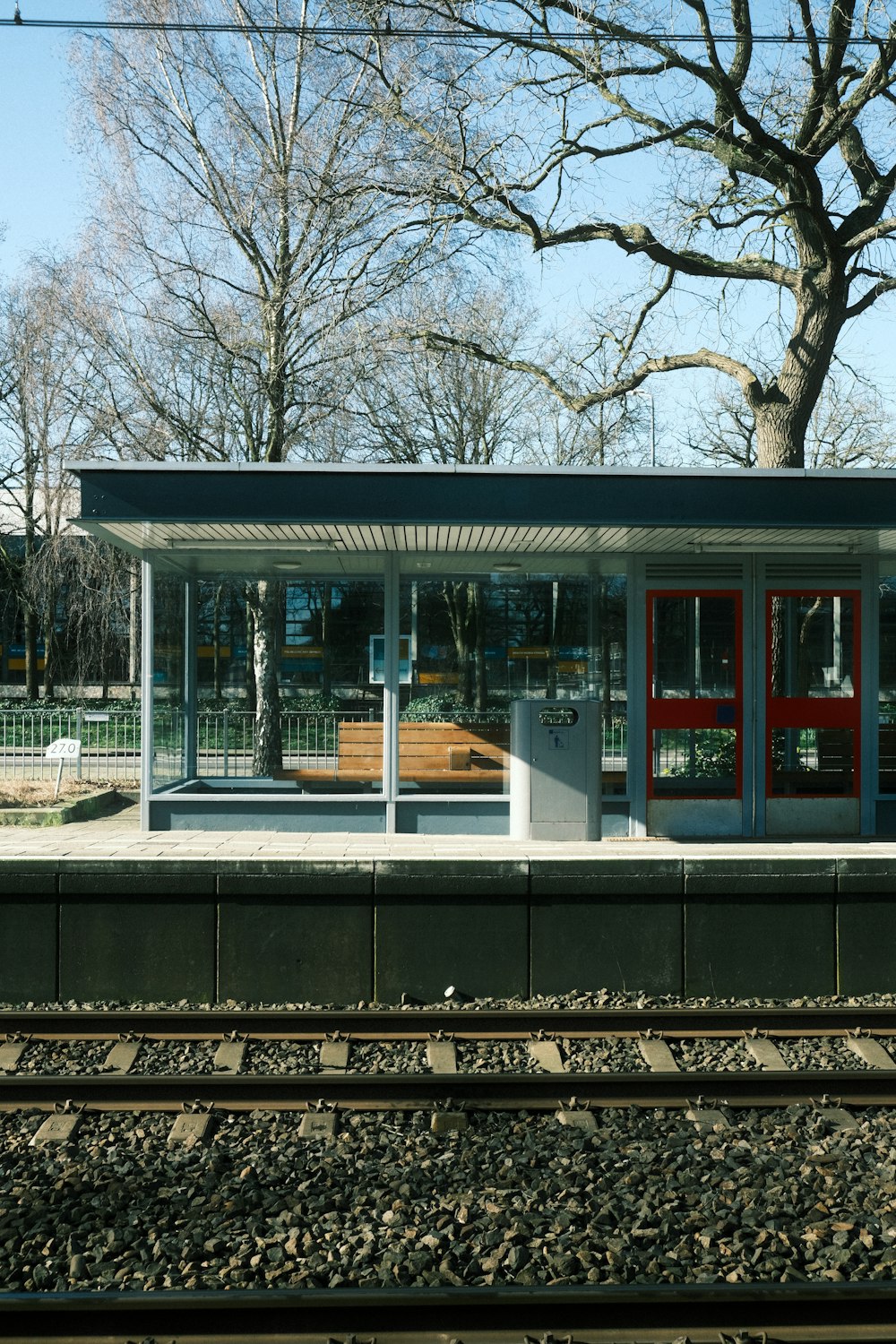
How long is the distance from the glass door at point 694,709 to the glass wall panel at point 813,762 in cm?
42

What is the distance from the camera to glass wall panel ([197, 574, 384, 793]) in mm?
12312

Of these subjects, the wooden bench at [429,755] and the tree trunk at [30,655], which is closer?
the wooden bench at [429,755]

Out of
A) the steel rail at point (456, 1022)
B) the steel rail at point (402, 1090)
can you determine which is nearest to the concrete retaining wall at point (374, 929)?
the steel rail at point (456, 1022)

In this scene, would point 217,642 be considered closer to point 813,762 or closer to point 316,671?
point 316,671

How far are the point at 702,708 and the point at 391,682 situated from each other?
10.1 ft

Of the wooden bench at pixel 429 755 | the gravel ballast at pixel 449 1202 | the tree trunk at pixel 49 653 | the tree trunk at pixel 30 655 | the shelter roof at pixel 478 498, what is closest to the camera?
the gravel ballast at pixel 449 1202

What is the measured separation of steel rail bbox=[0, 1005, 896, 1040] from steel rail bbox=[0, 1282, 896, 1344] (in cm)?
339

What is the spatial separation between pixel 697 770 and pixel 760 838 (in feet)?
2.93

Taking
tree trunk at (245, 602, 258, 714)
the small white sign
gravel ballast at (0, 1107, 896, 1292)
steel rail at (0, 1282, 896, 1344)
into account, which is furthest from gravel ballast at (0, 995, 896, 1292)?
the small white sign

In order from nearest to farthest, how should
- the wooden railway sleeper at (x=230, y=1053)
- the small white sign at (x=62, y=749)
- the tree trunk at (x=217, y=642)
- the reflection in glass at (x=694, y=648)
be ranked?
the wooden railway sleeper at (x=230, y=1053) → the reflection in glass at (x=694, y=648) → the tree trunk at (x=217, y=642) → the small white sign at (x=62, y=749)

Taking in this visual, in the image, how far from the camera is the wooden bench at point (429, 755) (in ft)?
40.2

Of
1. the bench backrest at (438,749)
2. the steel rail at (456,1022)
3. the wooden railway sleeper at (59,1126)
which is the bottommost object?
the wooden railway sleeper at (59,1126)

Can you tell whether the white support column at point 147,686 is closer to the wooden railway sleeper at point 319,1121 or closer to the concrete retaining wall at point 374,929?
the concrete retaining wall at point 374,929

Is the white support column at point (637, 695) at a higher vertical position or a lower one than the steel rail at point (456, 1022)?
higher
